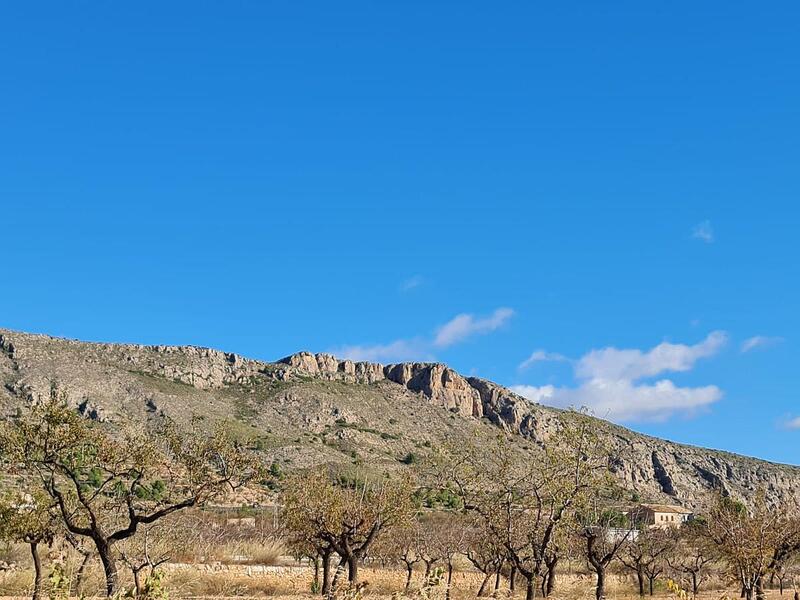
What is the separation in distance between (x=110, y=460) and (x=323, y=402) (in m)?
96.0

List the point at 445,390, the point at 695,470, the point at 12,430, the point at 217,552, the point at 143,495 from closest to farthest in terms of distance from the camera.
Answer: the point at 12,430, the point at 143,495, the point at 217,552, the point at 695,470, the point at 445,390

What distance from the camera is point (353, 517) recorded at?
35.0m

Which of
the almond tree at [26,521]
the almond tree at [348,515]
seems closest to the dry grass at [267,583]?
the almond tree at [348,515]

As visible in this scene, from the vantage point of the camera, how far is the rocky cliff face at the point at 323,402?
98.4 m

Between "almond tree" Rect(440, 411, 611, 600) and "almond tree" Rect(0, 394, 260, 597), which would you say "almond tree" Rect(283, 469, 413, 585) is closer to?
"almond tree" Rect(440, 411, 611, 600)

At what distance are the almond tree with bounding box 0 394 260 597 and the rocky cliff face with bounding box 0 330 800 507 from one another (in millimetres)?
61761

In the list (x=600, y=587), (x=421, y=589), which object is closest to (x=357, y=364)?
(x=600, y=587)

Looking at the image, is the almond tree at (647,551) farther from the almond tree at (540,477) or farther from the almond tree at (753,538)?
the almond tree at (540,477)

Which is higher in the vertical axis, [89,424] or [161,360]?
[161,360]

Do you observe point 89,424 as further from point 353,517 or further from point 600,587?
point 600,587

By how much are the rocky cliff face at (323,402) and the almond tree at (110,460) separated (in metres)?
61.8

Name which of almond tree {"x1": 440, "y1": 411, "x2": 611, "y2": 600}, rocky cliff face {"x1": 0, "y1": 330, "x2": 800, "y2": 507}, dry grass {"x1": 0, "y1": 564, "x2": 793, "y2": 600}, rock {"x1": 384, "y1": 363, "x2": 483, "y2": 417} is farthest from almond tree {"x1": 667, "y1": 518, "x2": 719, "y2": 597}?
rock {"x1": 384, "y1": 363, "x2": 483, "y2": 417}

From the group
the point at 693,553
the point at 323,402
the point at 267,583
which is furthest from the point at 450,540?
the point at 323,402

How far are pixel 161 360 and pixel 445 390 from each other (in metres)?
51.8
